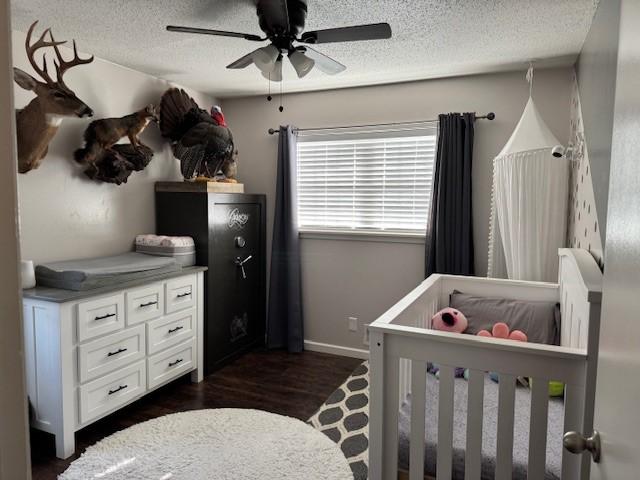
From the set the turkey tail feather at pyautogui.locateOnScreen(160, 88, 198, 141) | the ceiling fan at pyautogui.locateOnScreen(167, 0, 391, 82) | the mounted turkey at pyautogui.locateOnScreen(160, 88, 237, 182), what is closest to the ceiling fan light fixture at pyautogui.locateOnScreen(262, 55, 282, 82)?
the ceiling fan at pyautogui.locateOnScreen(167, 0, 391, 82)

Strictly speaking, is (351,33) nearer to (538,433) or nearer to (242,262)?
(538,433)

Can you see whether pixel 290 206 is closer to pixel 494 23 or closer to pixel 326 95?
pixel 326 95

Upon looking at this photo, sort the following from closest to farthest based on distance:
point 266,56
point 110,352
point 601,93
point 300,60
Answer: point 601,93, point 266,56, point 300,60, point 110,352

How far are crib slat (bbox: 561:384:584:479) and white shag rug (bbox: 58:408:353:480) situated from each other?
1.06m

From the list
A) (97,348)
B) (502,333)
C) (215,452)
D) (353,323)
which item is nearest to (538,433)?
(502,333)

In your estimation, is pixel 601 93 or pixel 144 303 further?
pixel 144 303

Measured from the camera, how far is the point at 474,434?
1.52 metres

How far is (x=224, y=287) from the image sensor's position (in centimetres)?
345

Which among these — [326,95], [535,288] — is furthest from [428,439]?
[326,95]

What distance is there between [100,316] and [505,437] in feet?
6.82

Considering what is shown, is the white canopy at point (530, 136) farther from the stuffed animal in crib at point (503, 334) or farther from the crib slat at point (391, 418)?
the crib slat at point (391, 418)

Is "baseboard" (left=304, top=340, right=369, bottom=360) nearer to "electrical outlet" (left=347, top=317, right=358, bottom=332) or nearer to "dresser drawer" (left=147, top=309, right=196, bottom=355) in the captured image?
"electrical outlet" (left=347, top=317, right=358, bottom=332)

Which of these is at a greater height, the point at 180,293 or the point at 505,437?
the point at 180,293

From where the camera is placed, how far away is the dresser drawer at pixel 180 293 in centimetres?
292
